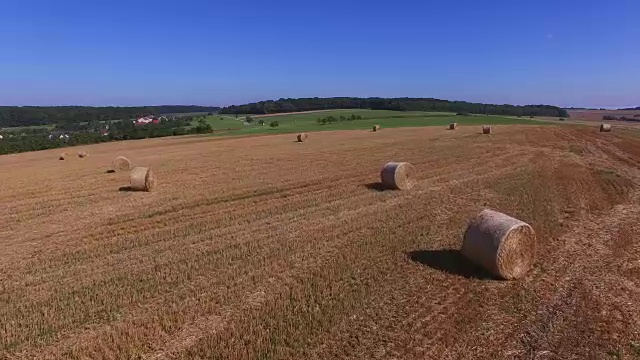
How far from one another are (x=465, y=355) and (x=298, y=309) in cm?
241

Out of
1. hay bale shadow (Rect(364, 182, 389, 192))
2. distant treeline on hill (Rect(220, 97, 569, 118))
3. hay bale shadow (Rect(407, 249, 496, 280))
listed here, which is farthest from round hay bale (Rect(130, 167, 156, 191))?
distant treeline on hill (Rect(220, 97, 569, 118))

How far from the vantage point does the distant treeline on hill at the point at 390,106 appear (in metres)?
103

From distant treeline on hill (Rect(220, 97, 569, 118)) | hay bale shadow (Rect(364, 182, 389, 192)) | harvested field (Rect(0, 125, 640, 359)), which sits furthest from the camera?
distant treeline on hill (Rect(220, 97, 569, 118))

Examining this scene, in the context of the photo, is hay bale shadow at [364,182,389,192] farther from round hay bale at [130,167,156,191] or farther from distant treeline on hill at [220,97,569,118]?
distant treeline on hill at [220,97,569,118]

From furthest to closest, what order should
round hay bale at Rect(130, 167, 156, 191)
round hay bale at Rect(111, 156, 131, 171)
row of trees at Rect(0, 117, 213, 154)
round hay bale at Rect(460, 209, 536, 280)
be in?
row of trees at Rect(0, 117, 213, 154), round hay bale at Rect(111, 156, 131, 171), round hay bale at Rect(130, 167, 156, 191), round hay bale at Rect(460, 209, 536, 280)

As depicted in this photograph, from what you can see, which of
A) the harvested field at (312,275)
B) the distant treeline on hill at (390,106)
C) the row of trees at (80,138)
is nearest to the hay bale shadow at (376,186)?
the harvested field at (312,275)

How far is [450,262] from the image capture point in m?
8.52

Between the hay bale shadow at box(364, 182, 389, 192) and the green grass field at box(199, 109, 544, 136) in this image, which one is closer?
the hay bale shadow at box(364, 182, 389, 192)

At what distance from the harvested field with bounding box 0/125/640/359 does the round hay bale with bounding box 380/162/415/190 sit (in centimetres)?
61

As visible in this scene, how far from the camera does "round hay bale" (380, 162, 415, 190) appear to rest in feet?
49.4

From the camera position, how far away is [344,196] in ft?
46.9

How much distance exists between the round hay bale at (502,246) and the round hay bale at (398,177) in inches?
263

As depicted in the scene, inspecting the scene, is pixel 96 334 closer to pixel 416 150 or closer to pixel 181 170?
pixel 181 170

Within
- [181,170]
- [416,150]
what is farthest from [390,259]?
[416,150]
